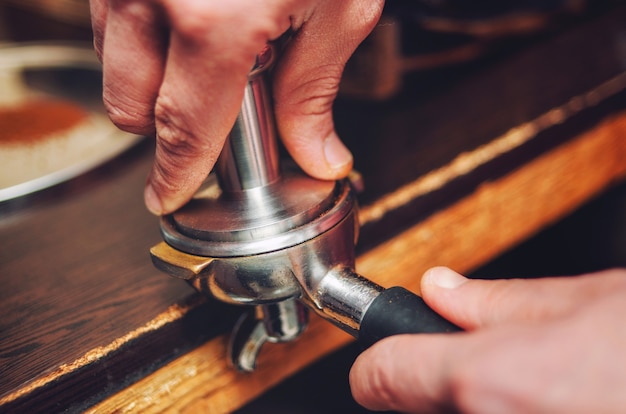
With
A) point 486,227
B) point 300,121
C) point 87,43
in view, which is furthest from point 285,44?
point 87,43

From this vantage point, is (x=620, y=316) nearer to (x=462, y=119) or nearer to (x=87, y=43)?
(x=462, y=119)

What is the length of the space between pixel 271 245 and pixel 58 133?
0.63 meters

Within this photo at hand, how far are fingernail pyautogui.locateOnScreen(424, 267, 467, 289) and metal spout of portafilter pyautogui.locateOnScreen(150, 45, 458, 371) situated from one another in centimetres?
2

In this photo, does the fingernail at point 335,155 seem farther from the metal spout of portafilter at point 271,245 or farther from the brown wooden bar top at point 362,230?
the brown wooden bar top at point 362,230

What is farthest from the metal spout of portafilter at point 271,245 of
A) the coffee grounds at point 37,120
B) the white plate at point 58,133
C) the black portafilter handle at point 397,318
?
the coffee grounds at point 37,120

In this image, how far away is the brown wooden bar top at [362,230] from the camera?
0.45m

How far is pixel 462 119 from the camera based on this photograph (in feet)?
2.51

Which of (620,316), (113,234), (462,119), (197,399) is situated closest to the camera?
(620,316)

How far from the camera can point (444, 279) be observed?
14.1 inches

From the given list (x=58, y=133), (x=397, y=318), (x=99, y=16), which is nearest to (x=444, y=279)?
(x=397, y=318)

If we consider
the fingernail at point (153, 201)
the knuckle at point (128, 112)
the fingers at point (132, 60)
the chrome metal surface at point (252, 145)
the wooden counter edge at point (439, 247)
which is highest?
the fingers at point (132, 60)

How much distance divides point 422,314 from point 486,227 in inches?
15.8

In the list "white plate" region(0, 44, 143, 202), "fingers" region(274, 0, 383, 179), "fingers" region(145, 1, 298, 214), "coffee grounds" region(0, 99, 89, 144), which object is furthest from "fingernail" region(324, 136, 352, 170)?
"coffee grounds" region(0, 99, 89, 144)

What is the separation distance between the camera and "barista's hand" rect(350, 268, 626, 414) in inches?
9.7
